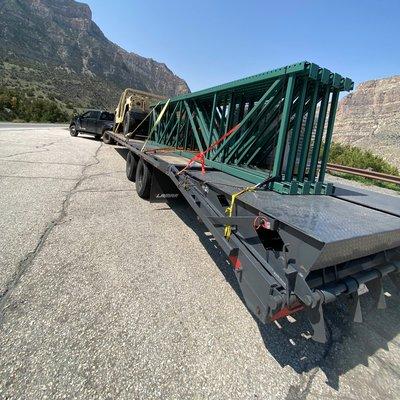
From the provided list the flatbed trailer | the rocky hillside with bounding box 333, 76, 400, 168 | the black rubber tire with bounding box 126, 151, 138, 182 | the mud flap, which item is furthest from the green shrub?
the rocky hillside with bounding box 333, 76, 400, 168

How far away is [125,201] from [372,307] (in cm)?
456

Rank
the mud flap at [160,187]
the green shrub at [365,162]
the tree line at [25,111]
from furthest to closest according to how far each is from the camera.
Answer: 1. the tree line at [25,111]
2. the green shrub at [365,162]
3. the mud flap at [160,187]

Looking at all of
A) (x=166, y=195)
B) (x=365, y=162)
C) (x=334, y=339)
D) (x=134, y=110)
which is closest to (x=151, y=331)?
(x=334, y=339)

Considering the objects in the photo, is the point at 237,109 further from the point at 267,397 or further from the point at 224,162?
the point at 267,397

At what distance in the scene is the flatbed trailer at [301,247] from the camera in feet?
6.69

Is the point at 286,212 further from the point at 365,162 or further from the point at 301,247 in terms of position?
the point at 365,162

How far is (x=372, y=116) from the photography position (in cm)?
10419

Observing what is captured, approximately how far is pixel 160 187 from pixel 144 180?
1.36 feet

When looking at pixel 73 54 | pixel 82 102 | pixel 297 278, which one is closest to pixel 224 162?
pixel 297 278

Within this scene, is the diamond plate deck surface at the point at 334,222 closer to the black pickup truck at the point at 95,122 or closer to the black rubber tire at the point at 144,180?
the black rubber tire at the point at 144,180

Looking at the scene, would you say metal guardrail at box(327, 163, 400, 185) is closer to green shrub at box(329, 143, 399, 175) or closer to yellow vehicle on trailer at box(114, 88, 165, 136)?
green shrub at box(329, 143, 399, 175)

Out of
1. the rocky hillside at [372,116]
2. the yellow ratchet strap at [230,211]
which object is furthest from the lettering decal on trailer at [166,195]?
the rocky hillside at [372,116]

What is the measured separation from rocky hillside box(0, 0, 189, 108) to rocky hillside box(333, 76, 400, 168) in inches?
2716

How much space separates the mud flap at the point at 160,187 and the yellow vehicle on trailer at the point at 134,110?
4729 mm
